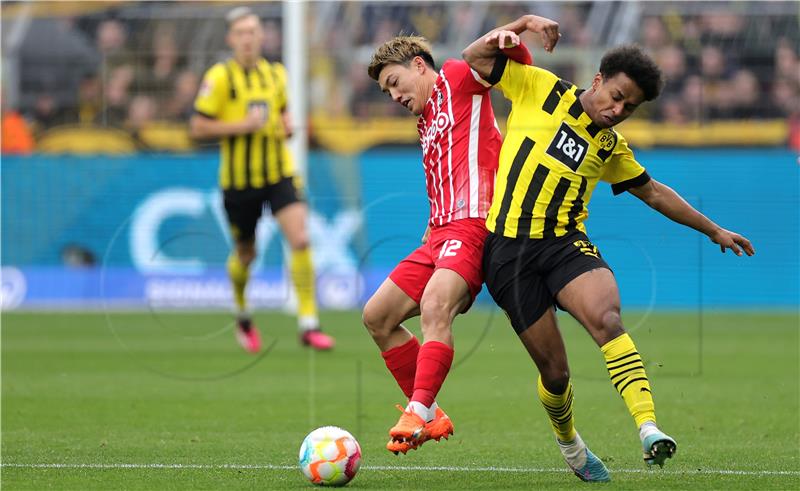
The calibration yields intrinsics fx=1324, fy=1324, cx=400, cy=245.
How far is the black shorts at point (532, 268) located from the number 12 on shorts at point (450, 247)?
7.3 inches

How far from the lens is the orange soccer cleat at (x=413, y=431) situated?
555 cm

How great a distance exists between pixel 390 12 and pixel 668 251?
6504 millimetres

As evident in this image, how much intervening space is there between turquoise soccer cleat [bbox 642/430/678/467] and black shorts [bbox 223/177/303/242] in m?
7.19

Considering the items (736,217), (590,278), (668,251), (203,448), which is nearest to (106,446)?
(203,448)

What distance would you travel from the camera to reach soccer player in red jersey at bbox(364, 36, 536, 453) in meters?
6.27

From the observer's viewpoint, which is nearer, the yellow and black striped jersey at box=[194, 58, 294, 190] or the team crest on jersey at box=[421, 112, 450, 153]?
the team crest on jersey at box=[421, 112, 450, 153]

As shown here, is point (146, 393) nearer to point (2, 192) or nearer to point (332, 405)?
point (332, 405)

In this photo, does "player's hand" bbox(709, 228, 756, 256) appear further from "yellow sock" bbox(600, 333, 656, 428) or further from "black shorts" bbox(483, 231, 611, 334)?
"yellow sock" bbox(600, 333, 656, 428)

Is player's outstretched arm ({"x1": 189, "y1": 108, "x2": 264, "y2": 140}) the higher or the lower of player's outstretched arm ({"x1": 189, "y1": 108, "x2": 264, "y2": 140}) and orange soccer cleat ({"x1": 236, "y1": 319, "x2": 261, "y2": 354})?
the higher

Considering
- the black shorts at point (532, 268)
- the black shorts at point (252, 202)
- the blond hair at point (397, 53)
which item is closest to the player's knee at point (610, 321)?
the black shorts at point (532, 268)

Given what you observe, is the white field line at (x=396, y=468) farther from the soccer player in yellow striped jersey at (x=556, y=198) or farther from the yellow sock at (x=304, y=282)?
the yellow sock at (x=304, y=282)

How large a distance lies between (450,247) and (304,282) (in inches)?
241

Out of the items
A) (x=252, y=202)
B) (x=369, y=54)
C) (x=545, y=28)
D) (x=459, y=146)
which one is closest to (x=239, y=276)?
(x=252, y=202)

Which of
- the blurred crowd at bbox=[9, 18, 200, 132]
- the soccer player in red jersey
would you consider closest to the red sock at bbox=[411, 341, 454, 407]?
the soccer player in red jersey
